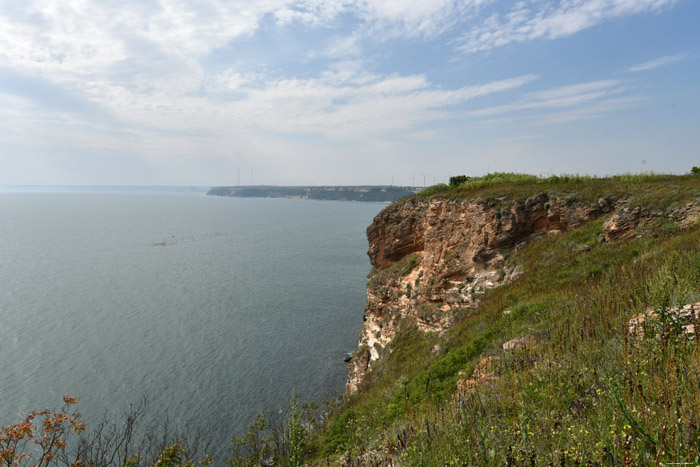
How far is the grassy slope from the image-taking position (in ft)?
11.0

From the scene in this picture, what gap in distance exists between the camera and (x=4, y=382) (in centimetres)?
3212

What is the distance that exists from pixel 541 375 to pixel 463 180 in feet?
99.0

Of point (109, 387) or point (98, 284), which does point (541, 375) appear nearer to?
point (109, 387)

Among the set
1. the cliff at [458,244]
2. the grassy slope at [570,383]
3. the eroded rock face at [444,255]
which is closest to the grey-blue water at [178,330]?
the eroded rock face at [444,255]

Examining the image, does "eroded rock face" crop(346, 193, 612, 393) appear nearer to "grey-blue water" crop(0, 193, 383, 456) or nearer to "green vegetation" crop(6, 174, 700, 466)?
"green vegetation" crop(6, 174, 700, 466)

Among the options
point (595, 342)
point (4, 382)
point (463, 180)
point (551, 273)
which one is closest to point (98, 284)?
point (4, 382)

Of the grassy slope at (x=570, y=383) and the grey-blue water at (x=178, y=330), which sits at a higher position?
the grassy slope at (x=570, y=383)

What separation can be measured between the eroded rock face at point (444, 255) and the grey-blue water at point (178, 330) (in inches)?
377

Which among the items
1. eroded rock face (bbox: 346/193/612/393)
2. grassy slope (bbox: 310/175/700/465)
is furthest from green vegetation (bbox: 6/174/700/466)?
eroded rock face (bbox: 346/193/612/393)

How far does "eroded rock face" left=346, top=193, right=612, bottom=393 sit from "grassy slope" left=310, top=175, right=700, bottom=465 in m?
3.57

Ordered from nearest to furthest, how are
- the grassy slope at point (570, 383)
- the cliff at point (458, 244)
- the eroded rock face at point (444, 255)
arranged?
the grassy slope at point (570, 383) → the cliff at point (458, 244) → the eroded rock face at point (444, 255)

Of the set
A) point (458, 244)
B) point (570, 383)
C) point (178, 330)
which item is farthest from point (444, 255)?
point (178, 330)

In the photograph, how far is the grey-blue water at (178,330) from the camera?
31.0 metres

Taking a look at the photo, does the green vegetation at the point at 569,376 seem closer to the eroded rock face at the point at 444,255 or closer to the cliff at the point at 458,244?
the cliff at the point at 458,244
